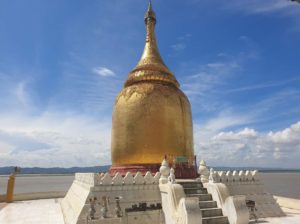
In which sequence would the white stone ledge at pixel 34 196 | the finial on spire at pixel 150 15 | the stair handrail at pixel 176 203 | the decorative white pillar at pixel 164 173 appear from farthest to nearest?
the white stone ledge at pixel 34 196 → the finial on spire at pixel 150 15 → the decorative white pillar at pixel 164 173 → the stair handrail at pixel 176 203

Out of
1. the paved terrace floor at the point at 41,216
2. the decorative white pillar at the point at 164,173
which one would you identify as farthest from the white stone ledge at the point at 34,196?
the decorative white pillar at the point at 164,173

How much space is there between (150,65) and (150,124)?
5.61 m

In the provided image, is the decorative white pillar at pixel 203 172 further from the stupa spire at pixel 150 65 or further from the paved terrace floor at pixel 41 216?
the stupa spire at pixel 150 65

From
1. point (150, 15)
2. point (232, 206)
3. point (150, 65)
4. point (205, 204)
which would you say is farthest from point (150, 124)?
point (150, 15)

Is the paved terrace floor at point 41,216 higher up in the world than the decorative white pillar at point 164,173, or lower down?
lower down

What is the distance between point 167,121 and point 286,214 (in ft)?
32.7

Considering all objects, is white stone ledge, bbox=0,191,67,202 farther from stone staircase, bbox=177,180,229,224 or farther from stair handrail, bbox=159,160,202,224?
stone staircase, bbox=177,180,229,224

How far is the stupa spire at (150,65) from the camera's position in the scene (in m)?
23.4

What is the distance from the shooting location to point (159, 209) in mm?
15156

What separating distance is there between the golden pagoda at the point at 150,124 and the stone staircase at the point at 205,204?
3.42 m

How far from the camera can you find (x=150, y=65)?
78.4ft

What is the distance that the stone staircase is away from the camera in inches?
534

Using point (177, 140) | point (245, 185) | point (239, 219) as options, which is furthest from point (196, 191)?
point (177, 140)

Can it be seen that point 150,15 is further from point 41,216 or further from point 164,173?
point 41,216
